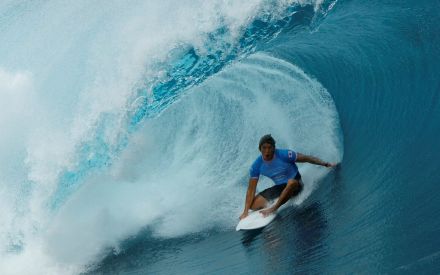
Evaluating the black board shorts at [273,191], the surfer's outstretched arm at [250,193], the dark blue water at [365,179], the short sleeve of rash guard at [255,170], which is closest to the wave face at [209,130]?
the dark blue water at [365,179]

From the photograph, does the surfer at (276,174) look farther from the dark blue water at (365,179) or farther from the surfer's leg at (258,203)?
the dark blue water at (365,179)

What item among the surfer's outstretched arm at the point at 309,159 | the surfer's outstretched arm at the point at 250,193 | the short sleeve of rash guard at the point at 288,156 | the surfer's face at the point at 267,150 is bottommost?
the surfer's outstretched arm at the point at 250,193

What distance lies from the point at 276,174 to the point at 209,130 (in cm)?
297

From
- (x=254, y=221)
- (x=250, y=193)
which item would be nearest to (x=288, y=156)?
(x=250, y=193)

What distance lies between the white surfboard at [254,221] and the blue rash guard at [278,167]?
0.55 meters

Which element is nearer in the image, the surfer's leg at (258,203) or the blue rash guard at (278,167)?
the blue rash guard at (278,167)

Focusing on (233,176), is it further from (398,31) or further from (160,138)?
(398,31)

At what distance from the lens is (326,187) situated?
8.81m

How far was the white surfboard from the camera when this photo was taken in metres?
8.68

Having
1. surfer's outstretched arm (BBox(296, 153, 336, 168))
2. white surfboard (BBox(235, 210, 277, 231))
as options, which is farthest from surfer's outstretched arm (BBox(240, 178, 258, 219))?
surfer's outstretched arm (BBox(296, 153, 336, 168))

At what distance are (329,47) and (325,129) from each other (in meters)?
2.71

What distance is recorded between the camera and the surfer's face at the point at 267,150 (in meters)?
8.72

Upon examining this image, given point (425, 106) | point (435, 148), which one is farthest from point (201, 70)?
point (435, 148)

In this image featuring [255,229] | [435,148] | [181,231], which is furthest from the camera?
[181,231]
